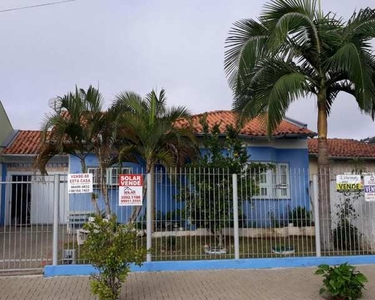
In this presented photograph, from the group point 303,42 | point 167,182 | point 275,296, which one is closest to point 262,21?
point 303,42

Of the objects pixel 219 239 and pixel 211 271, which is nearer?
pixel 211 271

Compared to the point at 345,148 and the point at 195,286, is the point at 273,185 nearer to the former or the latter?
the point at 195,286

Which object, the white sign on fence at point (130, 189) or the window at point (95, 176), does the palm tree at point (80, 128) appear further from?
the white sign on fence at point (130, 189)

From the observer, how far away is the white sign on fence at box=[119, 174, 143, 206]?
908 cm

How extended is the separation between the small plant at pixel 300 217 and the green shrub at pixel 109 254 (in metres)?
4.60

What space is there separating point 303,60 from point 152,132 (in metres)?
4.29

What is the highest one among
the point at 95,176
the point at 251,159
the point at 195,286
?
the point at 251,159


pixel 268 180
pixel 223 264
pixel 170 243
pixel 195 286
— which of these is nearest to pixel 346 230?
pixel 268 180

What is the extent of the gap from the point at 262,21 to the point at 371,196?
4.81 metres

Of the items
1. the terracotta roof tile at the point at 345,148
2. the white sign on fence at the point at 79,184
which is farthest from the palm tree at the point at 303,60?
the terracotta roof tile at the point at 345,148

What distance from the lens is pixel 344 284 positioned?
22.7ft

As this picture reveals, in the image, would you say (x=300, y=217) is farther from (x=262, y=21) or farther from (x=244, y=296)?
(x=262, y=21)

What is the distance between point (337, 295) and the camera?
6961 millimetres

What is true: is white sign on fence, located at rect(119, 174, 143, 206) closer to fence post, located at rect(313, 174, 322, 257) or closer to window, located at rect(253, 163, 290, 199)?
window, located at rect(253, 163, 290, 199)
